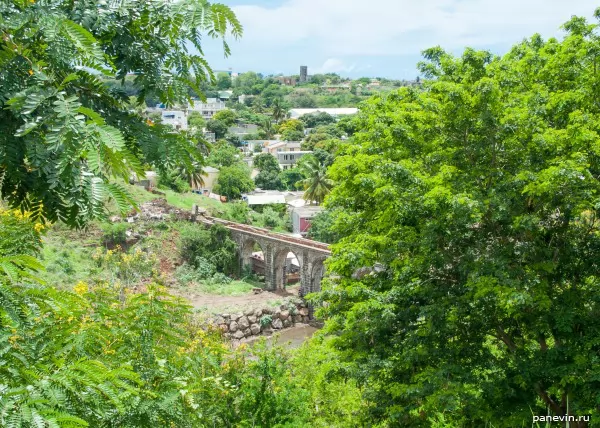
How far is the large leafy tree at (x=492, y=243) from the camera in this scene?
7.81m

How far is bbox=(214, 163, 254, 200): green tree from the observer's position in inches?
1948

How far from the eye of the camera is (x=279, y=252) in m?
34.6

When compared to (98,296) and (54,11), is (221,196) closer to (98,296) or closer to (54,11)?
(98,296)

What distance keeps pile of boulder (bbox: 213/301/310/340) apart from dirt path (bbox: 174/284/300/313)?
116cm

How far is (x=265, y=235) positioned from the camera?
35.1m

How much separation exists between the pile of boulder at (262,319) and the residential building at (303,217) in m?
11.7

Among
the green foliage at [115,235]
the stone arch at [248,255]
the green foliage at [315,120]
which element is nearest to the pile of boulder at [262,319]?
the stone arch at [248,255]

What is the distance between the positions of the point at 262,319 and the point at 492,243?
70.0ft

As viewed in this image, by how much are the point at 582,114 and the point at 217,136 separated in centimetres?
7259

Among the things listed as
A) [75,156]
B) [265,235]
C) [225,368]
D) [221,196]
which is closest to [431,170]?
[225,368]

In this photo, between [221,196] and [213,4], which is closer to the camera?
[213,4]

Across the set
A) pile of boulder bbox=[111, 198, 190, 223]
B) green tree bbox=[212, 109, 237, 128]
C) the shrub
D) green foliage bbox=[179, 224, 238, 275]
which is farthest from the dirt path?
green tree bbox=[212, 109, 237, 128]

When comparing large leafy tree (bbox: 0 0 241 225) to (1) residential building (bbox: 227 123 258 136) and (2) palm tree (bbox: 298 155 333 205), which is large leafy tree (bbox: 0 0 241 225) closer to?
(2) palm tree (bbox: 298 155 333 205)

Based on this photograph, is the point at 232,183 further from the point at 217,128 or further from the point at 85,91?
the point at 85,91
